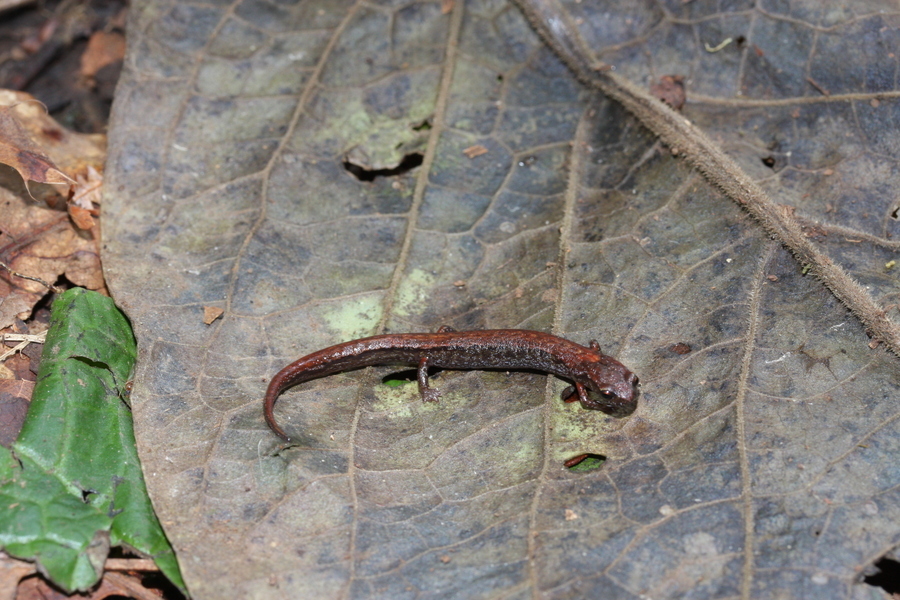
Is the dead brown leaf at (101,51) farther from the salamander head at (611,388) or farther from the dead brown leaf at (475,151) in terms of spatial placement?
the salamander head at (611,388)

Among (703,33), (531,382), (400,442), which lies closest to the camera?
(400,442)

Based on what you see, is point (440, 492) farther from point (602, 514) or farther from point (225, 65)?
point (225, 65)

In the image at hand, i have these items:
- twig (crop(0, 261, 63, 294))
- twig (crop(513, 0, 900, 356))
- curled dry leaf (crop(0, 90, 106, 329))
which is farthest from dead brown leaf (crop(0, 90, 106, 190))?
twig (crop(513, 0, 900, 356))

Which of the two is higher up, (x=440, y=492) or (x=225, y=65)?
(x=225, y=65)

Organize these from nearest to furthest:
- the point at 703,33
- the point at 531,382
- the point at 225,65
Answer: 1. the point at 531,382
2. the point at 703,33
3. the point at 225,65

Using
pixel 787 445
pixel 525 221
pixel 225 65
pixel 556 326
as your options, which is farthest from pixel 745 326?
pixel 225 65
